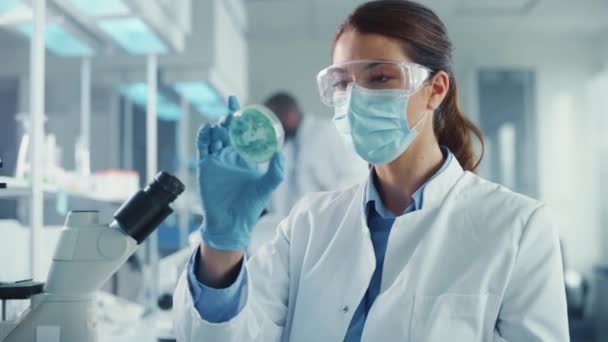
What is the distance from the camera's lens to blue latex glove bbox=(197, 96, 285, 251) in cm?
87

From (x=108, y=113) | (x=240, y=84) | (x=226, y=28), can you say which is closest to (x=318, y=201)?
(x=226, y=28)

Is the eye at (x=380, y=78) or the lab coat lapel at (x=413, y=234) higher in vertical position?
the eye at (x=380, y=78)

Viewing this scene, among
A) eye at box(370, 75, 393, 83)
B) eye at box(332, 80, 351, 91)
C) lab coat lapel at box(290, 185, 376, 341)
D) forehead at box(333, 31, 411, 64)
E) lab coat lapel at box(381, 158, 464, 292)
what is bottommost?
lab coat lapel at box(290, 185, 376, 341)

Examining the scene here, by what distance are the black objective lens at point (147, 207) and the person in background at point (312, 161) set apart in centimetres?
250

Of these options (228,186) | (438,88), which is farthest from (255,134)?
(438,88)

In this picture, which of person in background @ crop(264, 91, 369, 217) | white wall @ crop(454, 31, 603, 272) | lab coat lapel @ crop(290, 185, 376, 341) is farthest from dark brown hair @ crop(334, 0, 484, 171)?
white wall @ crop(454, 31, 603, 272)

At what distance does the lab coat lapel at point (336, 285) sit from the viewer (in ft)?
3.79

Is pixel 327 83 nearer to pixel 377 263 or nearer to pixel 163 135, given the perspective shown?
pixel 377 263

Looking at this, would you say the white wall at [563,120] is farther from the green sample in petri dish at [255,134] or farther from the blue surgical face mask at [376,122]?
the green sample in petri dish at [255,134]

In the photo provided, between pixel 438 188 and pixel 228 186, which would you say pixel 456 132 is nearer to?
pixel 438 188

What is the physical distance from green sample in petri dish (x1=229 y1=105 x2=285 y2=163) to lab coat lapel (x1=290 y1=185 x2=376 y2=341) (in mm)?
408

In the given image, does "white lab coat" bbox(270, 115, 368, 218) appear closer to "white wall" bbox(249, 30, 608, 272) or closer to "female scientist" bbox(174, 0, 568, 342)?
"white wall" bbox(249, 30, 608, 272)

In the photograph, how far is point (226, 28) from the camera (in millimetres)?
3086

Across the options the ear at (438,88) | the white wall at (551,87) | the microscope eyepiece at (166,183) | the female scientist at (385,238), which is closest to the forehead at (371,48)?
the female scientist at (385,238)
